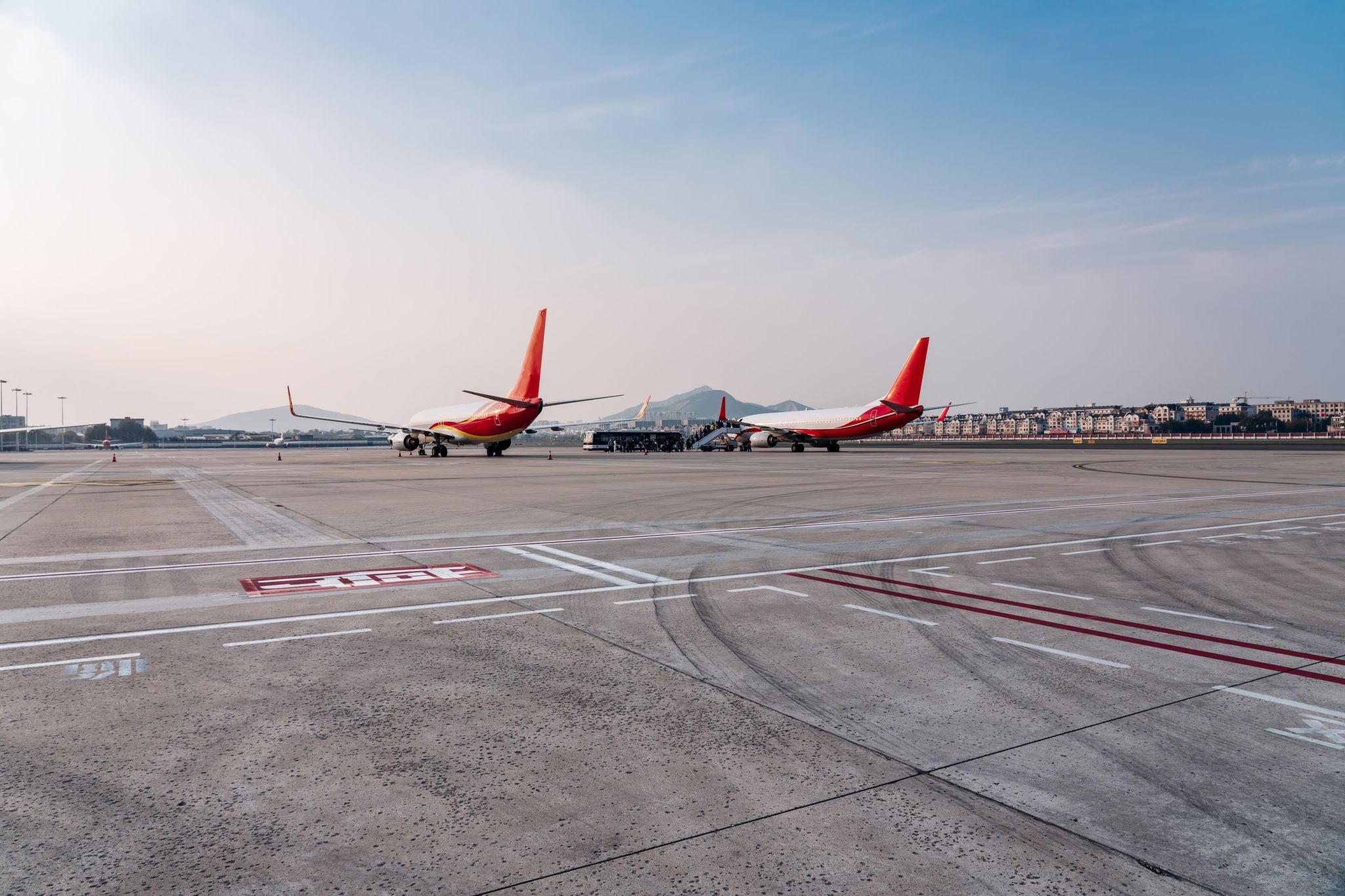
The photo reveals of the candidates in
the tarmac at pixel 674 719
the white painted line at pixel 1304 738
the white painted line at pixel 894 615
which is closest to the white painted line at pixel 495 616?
the tarmac at pixel 674 719

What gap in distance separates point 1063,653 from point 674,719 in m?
3.52

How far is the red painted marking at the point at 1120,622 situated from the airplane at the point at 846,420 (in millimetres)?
47354

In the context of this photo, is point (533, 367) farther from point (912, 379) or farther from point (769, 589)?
point (769, 589)

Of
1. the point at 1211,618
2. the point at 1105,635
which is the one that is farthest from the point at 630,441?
the point at 1105,635

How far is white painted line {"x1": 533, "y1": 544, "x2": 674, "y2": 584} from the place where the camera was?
31.7 ft

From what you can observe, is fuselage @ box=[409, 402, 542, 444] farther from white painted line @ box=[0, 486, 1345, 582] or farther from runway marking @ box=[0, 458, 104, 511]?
white painted line @ box=[0, 486, 1345, 582]

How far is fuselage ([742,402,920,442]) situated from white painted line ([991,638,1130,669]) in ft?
164

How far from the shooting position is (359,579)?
32.1 feet

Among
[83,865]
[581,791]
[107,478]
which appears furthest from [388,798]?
[107,478]

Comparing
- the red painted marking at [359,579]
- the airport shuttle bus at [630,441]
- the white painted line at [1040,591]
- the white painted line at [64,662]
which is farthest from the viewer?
the airport shuttle bus at [630,441]

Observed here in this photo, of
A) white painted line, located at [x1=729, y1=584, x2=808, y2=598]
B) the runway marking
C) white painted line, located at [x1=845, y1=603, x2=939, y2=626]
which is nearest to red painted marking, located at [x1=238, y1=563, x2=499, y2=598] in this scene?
white painted line, located at [x1=729, y1=584, x2=808, y2=598]

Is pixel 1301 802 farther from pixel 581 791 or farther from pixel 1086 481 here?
pixel 1086 481

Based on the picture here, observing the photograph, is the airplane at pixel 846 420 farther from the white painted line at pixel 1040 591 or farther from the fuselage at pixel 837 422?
the white painted line at pixel 1040 591

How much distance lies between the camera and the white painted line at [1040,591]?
8.59m
